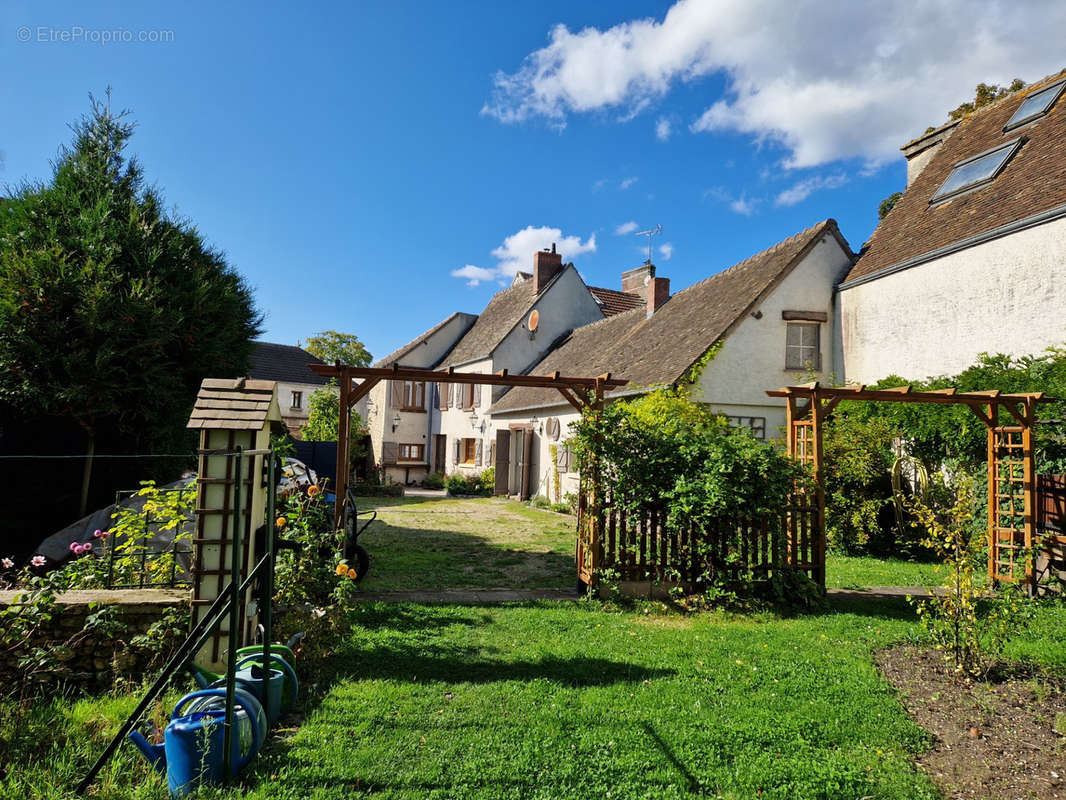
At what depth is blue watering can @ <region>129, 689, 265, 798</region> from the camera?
338cm

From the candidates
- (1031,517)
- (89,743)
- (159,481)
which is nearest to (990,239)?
(1031,517)

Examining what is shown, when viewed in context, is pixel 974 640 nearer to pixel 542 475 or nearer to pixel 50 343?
pixel 50 343

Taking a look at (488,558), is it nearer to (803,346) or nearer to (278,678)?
(278,678)

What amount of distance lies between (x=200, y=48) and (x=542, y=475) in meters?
13.9

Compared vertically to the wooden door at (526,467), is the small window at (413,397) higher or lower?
higher

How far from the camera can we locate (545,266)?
24.3 meters

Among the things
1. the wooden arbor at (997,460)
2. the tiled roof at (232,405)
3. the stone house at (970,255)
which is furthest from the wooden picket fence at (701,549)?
the stone house at (970,255)

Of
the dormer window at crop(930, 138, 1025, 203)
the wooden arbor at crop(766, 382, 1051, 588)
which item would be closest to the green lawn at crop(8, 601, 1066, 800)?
the wooden arbor at crop(766, 382, 1051, 588)

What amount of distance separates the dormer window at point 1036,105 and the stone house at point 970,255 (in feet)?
0.08

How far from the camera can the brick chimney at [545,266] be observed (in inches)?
952

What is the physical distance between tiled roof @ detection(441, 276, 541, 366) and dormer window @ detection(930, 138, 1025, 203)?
13.5 metres

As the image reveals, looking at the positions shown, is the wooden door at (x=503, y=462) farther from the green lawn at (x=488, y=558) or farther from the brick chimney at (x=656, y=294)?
the brick chimney at (x=656, y=294)

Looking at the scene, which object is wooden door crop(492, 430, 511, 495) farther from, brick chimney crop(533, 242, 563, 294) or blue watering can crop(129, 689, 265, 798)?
blue watering can crop(129, 689, 265, 798)

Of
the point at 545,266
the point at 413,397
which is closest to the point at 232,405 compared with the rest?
the point at 545,266
